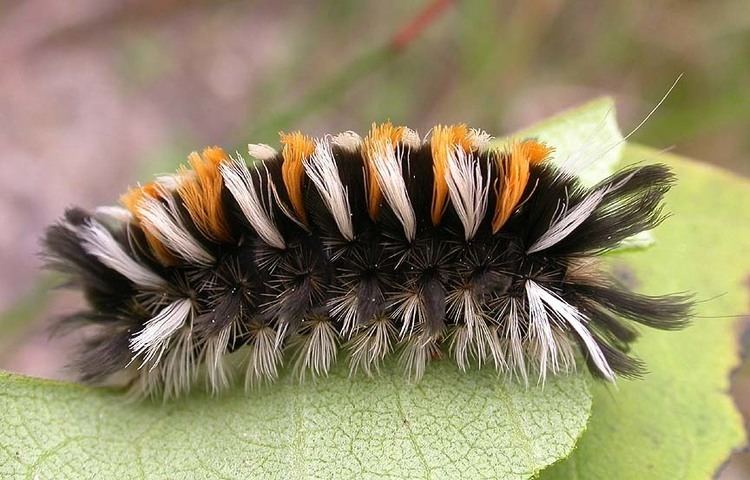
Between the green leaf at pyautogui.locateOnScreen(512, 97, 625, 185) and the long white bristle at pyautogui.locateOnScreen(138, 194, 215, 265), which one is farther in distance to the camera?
the green leaf at pyautogui.locateOnScreen(512, 97, 625, 185)

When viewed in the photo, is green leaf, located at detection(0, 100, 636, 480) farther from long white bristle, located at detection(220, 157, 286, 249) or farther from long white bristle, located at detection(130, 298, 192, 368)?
long white bristle, located at detection(220, 157, 286, 249)

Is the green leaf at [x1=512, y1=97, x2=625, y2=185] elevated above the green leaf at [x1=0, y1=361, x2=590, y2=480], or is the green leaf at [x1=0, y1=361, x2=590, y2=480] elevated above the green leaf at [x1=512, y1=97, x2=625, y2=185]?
the green leaf at [x1=512, y1=97, x2=625, y2=185]

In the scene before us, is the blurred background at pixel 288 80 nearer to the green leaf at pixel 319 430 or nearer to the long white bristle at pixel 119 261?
the long white bristle at pixel 119 261

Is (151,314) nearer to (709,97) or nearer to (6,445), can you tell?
(6,445)

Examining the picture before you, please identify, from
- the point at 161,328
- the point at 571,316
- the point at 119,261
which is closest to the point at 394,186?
the point at 571,316

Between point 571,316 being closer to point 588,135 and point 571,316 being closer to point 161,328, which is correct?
point 588,135

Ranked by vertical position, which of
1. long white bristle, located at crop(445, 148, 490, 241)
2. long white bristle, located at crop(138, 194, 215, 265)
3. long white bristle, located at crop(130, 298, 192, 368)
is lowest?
long white bristle, located at crop(130, 298, 192, 368)

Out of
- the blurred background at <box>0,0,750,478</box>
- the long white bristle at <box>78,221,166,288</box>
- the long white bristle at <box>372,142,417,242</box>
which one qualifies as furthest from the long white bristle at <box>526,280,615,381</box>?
the blurred background at <box>0,0,750,478</box>
